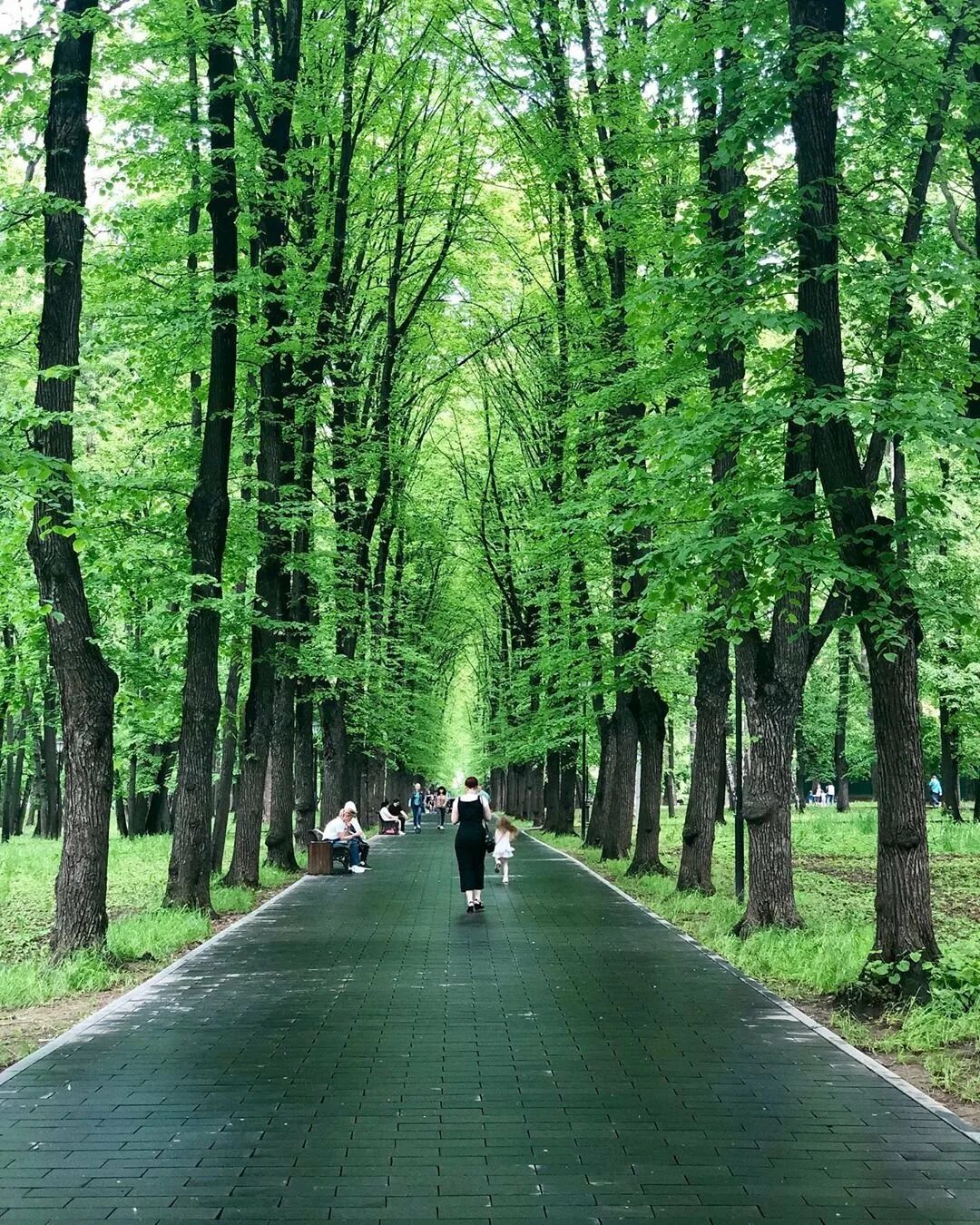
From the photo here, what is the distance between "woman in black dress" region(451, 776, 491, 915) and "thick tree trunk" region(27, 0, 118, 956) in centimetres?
563

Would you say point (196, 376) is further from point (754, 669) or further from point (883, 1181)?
point (883, 1181)

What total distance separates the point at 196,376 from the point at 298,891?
872 centimetres

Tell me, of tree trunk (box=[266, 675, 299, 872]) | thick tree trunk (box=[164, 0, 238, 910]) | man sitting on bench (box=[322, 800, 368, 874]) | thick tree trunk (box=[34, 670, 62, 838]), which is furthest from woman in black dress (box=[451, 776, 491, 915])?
thick tree trunk (box=[34, 670, 62, 838])

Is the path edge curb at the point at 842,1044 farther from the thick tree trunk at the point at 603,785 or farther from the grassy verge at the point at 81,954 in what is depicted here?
the thick tree trunk at the point at 603,785

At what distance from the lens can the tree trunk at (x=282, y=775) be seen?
2123 cm

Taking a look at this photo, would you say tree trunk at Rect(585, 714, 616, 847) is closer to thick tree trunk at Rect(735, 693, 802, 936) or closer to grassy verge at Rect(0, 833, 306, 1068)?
grassy verge at Rect(0, 833, 306, 1068)

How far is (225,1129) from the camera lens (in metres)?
6.29

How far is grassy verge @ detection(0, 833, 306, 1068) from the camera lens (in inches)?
375

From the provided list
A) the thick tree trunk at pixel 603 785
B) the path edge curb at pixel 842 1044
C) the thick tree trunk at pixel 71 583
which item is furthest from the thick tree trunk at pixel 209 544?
the thick tree trunk at pixel 603 785

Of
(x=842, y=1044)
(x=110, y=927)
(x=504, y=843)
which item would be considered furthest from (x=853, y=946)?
(x=504, y=843)

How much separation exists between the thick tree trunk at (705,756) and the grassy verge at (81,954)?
6.39 meters

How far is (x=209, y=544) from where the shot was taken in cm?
1487

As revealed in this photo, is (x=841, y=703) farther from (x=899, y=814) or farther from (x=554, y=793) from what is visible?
(x=899, y=814)

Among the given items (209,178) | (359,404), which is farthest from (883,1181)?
(359,404)
